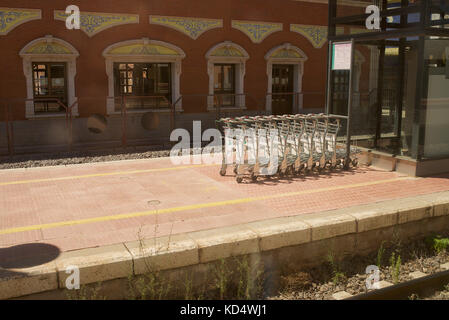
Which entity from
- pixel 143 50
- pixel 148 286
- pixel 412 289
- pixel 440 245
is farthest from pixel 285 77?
pixel 148 286

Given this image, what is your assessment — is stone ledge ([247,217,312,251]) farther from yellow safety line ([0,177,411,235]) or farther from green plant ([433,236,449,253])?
green plant ([433,236,449,253])

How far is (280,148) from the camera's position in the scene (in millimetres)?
9094

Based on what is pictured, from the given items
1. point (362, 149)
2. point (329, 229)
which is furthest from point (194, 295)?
point (362, 149)

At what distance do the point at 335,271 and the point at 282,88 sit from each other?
46.8 ft

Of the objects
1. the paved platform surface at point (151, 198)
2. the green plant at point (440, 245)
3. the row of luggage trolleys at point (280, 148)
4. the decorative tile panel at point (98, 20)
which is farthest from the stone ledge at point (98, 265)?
the decorative tile panel at point (98, 20)

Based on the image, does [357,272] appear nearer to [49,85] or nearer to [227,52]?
[49,85]

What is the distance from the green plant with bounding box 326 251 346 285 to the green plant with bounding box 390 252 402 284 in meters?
0.66

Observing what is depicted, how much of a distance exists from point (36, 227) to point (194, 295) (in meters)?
2.45

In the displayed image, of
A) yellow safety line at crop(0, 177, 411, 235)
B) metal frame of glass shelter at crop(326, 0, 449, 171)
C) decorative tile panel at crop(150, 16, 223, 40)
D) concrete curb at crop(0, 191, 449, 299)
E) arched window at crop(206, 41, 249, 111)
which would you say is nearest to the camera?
concrete curb at crop(0, 191, 449, 299)

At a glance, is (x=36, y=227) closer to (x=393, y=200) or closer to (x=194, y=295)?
(x=194, y=295)

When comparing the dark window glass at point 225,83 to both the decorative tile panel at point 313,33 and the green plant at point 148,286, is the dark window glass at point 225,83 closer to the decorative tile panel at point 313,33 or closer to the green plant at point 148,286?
the decorative tile panel at point 313,33

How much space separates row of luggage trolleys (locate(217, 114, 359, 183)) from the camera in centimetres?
877

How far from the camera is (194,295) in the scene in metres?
5.45

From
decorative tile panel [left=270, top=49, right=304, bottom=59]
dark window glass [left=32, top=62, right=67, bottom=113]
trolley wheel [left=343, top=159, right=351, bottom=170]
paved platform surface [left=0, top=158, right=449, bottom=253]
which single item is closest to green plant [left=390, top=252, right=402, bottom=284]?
paved platform surface [left=0, top=158, right=449, bottom=253]
